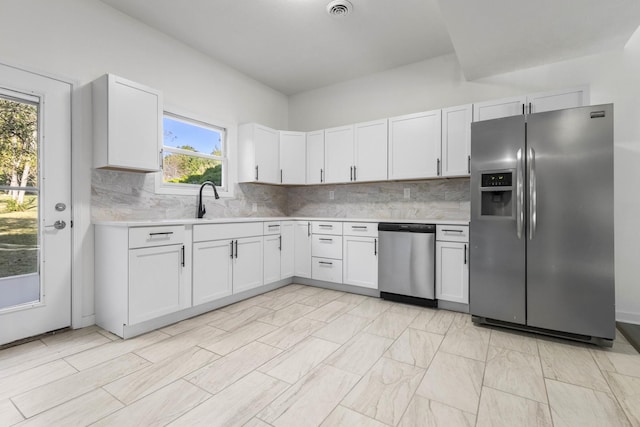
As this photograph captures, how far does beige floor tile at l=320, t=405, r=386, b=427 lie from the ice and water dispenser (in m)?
1.96

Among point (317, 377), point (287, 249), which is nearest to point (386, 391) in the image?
point (317, 377)

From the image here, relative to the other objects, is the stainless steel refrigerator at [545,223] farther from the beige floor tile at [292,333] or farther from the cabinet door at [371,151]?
the beige floor tile at [292,333]

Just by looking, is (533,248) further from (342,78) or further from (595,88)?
(342,78)

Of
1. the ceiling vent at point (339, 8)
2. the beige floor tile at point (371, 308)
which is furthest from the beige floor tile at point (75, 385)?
the ceiling vent at point (339, 8)

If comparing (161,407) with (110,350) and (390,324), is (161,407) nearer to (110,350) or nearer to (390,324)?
(110,350)

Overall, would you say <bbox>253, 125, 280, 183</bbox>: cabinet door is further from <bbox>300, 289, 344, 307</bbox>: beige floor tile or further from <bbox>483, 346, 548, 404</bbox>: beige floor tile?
<bbox>483, 346, 548, 404</bbox>: beige floor tile

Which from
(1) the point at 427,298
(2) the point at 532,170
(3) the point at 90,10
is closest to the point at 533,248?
(2) the point at 532,170

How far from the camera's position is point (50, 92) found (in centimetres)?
246

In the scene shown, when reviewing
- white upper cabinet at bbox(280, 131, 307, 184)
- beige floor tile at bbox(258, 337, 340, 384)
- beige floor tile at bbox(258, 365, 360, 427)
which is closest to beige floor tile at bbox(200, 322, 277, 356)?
beige floor tile at bbox(258, 337, 340, 384)

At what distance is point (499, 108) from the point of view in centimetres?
313

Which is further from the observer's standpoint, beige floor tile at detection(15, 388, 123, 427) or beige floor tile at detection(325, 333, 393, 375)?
beige floor tile at detection(325, 333, 393, 375)

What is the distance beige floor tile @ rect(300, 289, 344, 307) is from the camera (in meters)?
3.34

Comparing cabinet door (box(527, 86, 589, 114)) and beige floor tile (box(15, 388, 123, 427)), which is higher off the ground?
cabinet door (box(527, 86, 589, 114))

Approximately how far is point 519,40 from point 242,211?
3.49 metres
